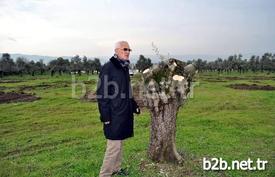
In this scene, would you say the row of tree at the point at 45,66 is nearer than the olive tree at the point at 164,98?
No

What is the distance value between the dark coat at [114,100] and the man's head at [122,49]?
0.18 metres

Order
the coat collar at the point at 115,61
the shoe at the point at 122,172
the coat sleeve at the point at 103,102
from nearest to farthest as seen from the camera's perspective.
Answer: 1. the coat sleeve at the point at 103,102
2. the coat collar at the point at 115,61
3. the shoe at the point at 122,172

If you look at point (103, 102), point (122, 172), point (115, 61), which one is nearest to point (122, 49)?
point (115, 61)

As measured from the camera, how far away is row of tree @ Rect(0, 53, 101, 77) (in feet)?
396

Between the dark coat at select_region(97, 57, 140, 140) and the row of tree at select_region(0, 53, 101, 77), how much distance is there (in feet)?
367

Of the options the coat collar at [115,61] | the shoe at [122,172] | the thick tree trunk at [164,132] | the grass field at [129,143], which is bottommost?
the grass field at [129,143]

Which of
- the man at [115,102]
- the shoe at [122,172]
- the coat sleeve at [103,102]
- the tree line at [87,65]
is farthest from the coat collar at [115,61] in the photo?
the tree line at [87,65]

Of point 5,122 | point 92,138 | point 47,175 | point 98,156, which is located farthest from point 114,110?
point 5,122

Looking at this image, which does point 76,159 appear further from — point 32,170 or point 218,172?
point 218,172

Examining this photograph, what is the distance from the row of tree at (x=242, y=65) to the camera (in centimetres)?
14975

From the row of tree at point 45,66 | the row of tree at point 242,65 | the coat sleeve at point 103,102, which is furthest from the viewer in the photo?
the row of tree at point 242,65

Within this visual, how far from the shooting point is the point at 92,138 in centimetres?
1944

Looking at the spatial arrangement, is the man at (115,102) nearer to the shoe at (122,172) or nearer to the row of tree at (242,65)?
the shoe at (122,172)

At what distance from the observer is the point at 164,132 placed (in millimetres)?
12305
